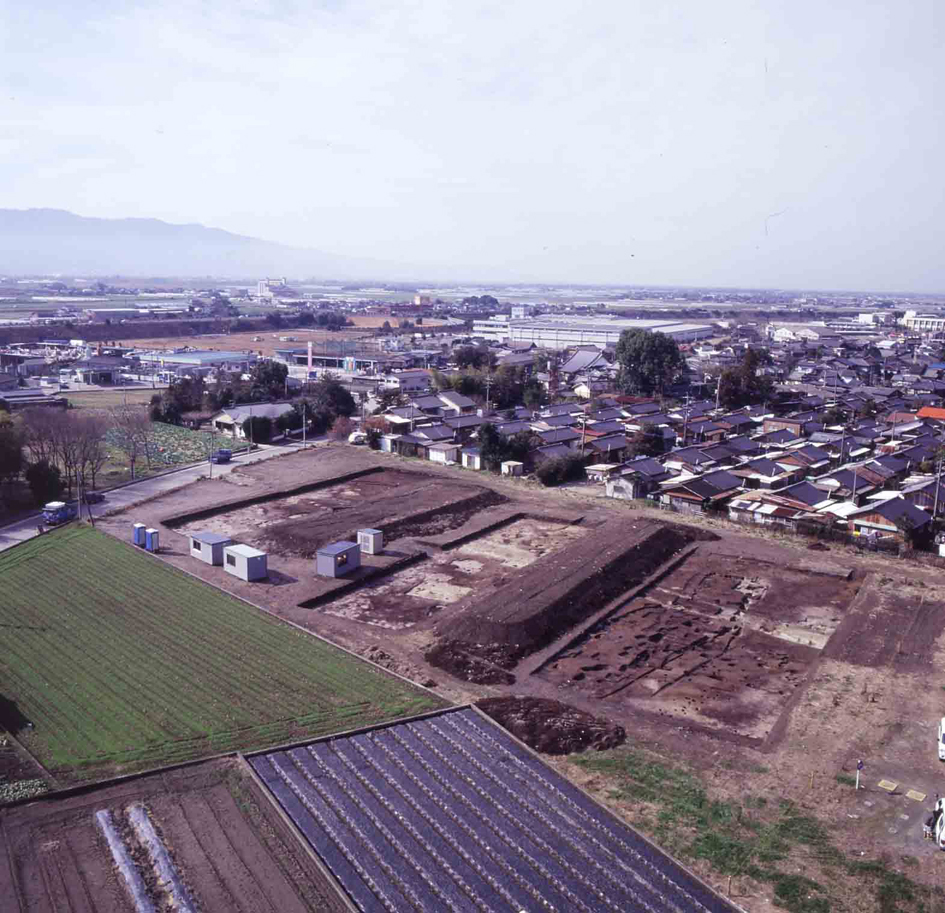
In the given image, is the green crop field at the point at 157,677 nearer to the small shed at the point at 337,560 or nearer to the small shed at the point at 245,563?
the small shed at the point at 245,563

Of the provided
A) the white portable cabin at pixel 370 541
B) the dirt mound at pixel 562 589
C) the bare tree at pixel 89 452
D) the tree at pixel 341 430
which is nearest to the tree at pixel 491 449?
the tree at pixel 341 430

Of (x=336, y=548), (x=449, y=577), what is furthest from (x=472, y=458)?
(x=336, y=548)

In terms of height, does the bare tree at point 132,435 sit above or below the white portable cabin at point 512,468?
above

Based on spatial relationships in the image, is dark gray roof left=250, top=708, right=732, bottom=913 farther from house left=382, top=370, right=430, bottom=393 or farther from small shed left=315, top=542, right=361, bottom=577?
house left=382, top=370, right=430, bottom=393

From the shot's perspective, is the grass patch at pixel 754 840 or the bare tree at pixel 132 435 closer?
the grass patch at pixel 754 840

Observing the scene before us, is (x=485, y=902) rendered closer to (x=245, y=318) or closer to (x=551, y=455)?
(x=551, y=455)

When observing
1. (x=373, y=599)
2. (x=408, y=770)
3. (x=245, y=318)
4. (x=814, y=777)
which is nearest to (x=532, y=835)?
(x=408, y=770)

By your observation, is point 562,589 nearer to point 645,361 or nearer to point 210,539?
point 210,539
